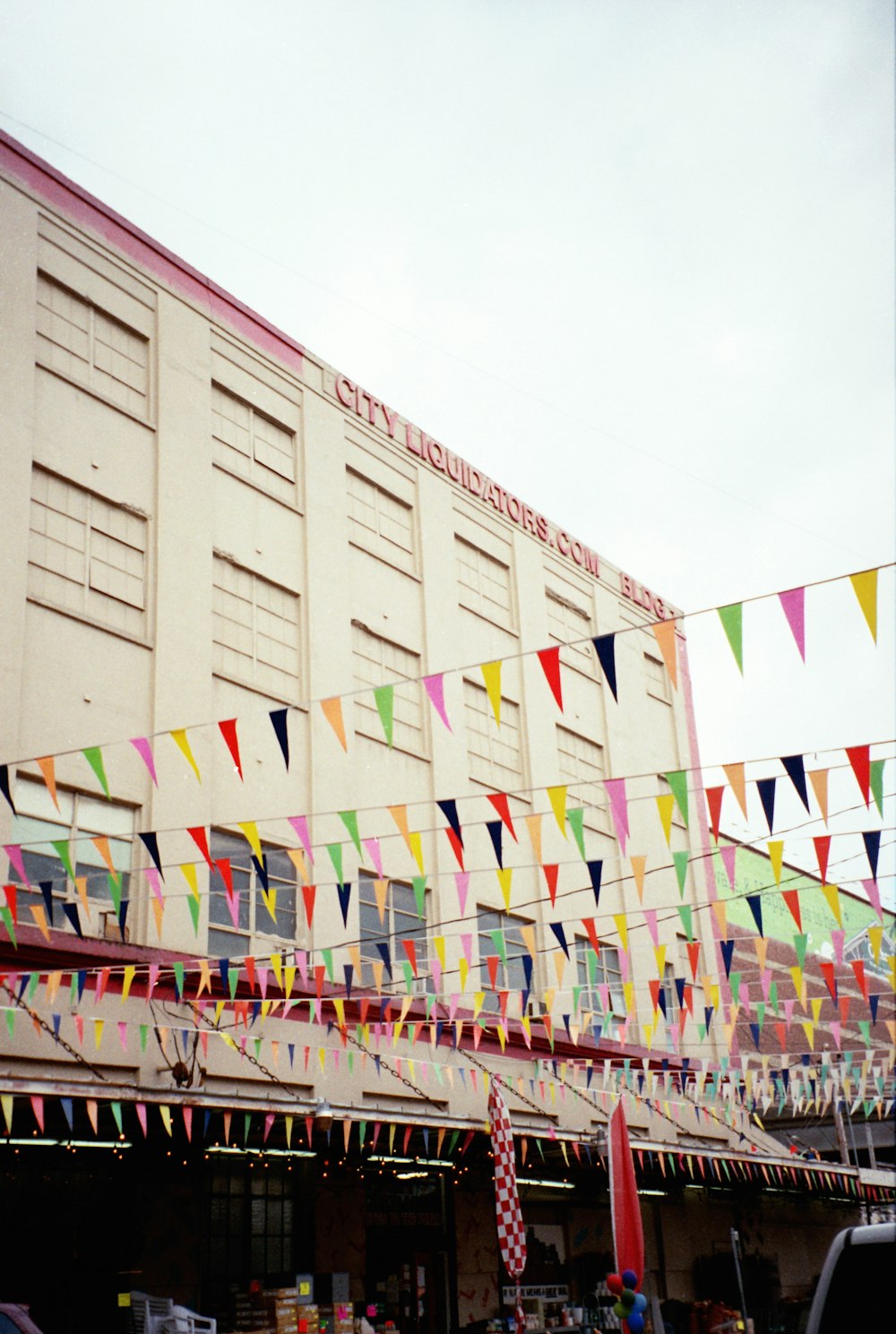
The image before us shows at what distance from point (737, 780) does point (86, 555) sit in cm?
1086

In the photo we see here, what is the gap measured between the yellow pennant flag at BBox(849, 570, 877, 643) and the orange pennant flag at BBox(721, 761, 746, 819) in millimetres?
3370

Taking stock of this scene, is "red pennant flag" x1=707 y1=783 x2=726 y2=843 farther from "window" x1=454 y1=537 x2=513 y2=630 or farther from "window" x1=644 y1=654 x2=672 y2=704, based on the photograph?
"window" x1=644 y1=654 x2=672 y2=704

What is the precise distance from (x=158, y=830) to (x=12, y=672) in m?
2.95

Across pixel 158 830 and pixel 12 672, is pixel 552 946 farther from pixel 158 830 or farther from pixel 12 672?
pixel 12 672

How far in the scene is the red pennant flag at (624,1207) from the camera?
1327cm

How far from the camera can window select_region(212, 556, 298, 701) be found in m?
20.9

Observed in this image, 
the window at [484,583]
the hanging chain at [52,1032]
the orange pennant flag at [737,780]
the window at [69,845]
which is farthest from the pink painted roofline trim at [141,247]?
the orange pennant flag at [737,780]

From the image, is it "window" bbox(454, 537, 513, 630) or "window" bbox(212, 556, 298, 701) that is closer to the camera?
"window" bbox(212, 556, 298, 701)

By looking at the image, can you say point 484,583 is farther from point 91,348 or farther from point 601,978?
point 91,348

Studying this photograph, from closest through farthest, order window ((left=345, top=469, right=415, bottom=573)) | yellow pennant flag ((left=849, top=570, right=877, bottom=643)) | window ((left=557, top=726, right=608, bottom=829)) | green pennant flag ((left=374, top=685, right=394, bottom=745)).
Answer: yellow pennant flag ((left=849, top=570, right=877, bottom=643))
green pennant flag ((left=374, top=685, right=394, bottom=745))
window ((left=345, top=469, right=415, bottom=573))
window ((left=557, top=726, right=608, bottom=829))

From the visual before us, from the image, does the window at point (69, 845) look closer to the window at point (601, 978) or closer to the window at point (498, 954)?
the window at point (498, 954)

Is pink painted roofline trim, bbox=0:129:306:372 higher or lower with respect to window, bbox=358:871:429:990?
higher

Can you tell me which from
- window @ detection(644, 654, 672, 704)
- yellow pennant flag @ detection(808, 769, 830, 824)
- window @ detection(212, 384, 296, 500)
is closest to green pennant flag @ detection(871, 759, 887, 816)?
yellow pennant flag @ detection(808, 769, 830, 824)

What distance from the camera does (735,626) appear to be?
32.3 feet
